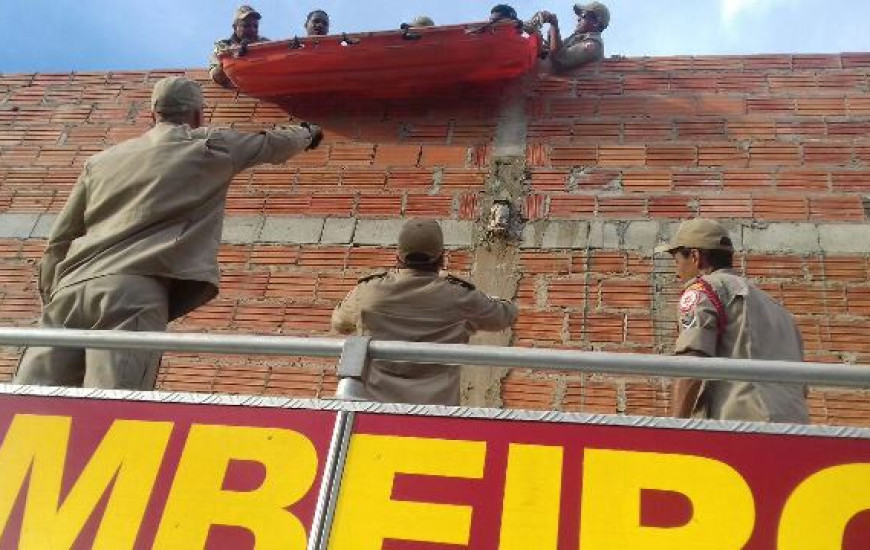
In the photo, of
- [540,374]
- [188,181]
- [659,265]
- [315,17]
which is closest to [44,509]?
[188,181]

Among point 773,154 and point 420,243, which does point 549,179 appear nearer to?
point 773,154

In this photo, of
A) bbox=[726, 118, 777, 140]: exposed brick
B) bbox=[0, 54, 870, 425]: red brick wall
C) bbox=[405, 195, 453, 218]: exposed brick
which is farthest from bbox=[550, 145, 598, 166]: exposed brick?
bbox=[726, 118, 777, 140]: exposed brick

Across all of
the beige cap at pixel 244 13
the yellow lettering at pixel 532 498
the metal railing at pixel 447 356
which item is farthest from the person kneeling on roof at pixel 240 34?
the yellow lettering at pixel 532 498

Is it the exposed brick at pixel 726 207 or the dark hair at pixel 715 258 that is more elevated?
the exposed brick at pixel 726 207

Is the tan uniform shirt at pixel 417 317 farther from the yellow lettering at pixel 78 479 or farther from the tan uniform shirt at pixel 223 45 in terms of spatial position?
the tan uniform shirt at pixel 223 45

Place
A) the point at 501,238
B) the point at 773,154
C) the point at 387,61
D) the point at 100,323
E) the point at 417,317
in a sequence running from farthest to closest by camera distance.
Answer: the point at 387,61, the point at 773,154, the point at 501,238, the point at 417,317, the point at 100,323

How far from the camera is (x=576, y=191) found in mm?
5473

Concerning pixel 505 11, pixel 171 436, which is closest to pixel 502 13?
pixel 505 11

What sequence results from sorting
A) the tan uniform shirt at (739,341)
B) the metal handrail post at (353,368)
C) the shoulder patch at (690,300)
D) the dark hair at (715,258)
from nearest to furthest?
the metal handrail post at (353,368) → the tan uniform shirt at (739,341) → the shoulder patch at (690,300) → the dark hair at (715,258)

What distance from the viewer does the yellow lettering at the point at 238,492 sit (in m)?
2.45

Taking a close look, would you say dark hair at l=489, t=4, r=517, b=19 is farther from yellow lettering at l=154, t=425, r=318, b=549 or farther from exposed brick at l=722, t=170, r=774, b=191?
yellow lettering at l=154, t=425, r=318, b=549

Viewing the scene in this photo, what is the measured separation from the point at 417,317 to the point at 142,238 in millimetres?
1012

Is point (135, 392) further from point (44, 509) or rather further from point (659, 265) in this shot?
point (659, 265)

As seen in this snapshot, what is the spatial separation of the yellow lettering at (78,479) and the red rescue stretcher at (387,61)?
12.4 ft
